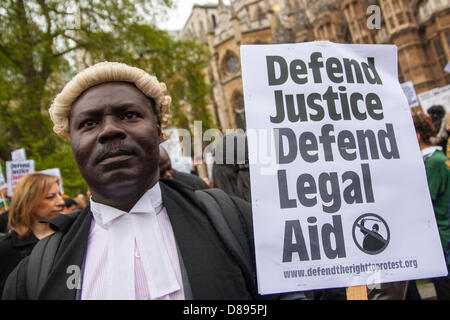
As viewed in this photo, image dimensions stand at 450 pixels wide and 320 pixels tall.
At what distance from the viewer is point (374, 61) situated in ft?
5.69

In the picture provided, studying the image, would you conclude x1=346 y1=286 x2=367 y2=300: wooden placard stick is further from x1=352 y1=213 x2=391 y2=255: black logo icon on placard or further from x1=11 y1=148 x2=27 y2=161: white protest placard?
x1=11 y1=148 x2=27 y2=161: white protest placard

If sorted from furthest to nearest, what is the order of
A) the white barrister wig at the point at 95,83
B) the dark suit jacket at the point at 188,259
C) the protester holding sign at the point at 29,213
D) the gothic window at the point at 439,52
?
the gothic window at the point at 439,52
the protester holding sign at the point at 29,213
the white barrister wig at the point at 95,83
the dark suit jacket at the point at 188,259

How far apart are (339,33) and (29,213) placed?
2223cm

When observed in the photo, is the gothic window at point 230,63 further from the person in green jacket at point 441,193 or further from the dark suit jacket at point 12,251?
the dark suit jacket at point 12,251

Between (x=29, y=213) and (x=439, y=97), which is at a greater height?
(x=439, y=97)

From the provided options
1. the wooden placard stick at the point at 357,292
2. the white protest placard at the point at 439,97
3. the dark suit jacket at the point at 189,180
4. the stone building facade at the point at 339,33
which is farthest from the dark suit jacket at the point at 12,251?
the stone building facade at the point at 339,33

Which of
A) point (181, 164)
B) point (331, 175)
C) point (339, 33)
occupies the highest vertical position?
point (339, 33)

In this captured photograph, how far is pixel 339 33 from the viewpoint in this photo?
70.1 ft

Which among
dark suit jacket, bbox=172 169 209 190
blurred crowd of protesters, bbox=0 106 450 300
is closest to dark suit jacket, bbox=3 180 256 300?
blurred crowd of protesters, bbox=0 106 450 300

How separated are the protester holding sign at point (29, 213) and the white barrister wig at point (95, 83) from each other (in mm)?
1617

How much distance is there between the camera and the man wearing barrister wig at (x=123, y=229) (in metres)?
1.22

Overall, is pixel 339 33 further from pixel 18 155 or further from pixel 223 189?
pixel 223 189

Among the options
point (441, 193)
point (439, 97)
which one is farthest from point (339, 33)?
point (441, 193)

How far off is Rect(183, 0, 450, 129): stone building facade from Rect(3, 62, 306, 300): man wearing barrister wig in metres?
8.37
